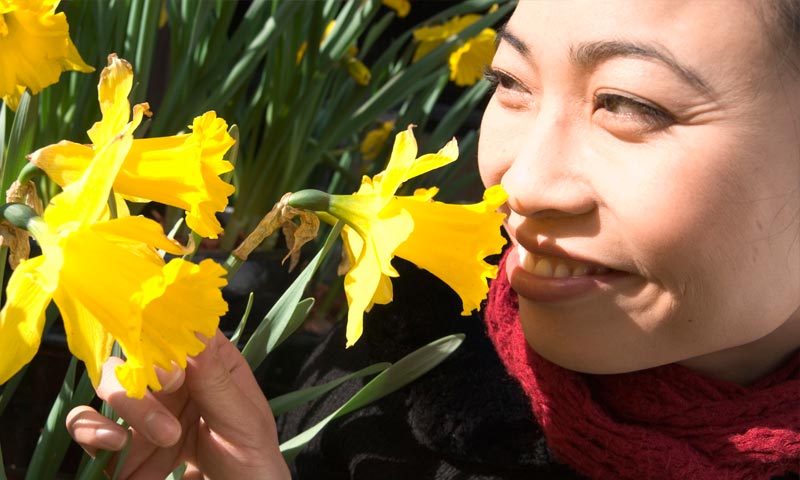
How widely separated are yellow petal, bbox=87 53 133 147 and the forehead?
1.16 feet

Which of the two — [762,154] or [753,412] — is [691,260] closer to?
[762,154]

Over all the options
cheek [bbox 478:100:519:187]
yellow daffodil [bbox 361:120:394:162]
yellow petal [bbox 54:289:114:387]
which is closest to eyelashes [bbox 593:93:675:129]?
cheek [bbox 478:100:519:187]

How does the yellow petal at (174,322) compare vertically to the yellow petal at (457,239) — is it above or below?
below

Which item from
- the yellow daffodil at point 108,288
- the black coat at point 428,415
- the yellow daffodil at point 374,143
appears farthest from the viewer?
the yellow daffodil at point 374,143

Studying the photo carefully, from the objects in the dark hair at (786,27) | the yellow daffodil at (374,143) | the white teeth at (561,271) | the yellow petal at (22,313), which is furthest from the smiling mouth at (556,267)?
the yellow daffodil at (374,143)

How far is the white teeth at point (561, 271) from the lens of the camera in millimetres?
829

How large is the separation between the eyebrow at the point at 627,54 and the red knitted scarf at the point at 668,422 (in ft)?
0.95

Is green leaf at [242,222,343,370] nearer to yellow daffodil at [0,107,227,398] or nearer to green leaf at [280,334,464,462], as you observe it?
green leaf at [280,334,464,462]

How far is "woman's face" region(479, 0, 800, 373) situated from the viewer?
2.49 ft

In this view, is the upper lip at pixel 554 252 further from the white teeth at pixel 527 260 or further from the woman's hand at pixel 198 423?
the woman's hand at pixel 198 423

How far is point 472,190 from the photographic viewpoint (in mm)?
2631

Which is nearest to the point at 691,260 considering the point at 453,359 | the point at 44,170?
the point at 453,359

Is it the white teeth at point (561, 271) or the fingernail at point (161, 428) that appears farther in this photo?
the white teeth at point (561, 271)

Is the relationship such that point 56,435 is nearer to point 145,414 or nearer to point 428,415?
point 145,414
